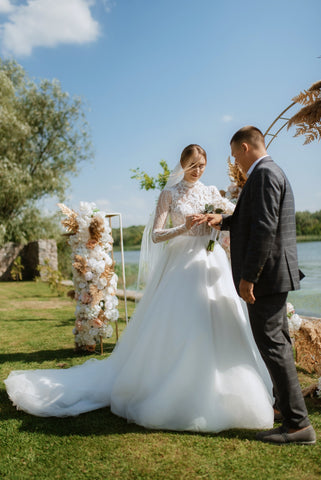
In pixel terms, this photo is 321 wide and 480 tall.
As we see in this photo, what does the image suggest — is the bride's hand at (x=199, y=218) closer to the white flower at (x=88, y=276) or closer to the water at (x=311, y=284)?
the white flower at (x=88, y=276)

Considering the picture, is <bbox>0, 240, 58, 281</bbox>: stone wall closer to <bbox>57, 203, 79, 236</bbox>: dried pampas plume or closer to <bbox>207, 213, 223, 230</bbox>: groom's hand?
<bbox>57, 203, 79, 236</bbox>: dried pampas plume

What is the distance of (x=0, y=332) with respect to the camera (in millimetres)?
7074

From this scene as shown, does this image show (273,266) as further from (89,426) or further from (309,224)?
(309,224)

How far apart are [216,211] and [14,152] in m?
19.1

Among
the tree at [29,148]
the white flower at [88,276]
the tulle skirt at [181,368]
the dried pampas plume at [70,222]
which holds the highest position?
the tree at [29,148]

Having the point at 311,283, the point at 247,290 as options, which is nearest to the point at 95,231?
the point at 247,290

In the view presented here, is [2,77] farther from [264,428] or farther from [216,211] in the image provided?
[264,428]

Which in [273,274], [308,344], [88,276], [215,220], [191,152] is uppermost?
[191,152]

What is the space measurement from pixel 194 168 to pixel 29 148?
760 inches

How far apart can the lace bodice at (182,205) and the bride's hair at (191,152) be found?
0.21 metres

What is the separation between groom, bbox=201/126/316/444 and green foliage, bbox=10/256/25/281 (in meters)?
16.7

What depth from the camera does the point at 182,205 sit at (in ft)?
12.0

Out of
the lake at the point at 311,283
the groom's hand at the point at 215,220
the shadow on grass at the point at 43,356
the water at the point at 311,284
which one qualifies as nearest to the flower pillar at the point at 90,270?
the shadow on grass at the point at 43,356

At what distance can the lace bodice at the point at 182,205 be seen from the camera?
3.61 metres
